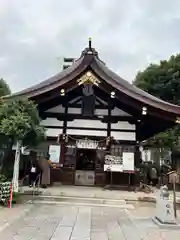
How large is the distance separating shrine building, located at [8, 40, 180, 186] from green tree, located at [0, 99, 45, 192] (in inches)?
86.9

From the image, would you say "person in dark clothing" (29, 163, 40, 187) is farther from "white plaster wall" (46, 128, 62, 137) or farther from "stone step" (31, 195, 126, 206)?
"white plaster wall" (46, 128, 62, 137)

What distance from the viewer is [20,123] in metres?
8.91

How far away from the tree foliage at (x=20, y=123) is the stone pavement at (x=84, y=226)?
7.06 feet

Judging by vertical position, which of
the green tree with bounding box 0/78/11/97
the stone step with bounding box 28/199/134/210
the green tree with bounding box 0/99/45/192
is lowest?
the stone step with bounding box 28/199/134/210

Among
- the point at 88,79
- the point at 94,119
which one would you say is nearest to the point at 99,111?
the point at 94,119

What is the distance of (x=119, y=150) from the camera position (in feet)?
42.2

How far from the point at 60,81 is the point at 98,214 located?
5931 millimetres

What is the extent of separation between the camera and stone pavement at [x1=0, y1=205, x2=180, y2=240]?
5.50 m

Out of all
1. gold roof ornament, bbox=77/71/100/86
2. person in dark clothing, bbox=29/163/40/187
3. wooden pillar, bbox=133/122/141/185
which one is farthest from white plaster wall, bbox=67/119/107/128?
person in dark clothing, bbox=29/163/40/187

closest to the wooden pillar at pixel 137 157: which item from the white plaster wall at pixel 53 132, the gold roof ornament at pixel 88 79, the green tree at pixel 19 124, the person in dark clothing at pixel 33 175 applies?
the gold roof ornament at pixel 88 79

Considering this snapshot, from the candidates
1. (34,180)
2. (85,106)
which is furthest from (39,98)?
(34,180)

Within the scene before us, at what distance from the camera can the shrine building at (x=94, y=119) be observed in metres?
12.0

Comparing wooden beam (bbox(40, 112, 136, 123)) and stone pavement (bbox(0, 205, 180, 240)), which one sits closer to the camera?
stone pavement (bbox(0, 205, 180, 240))

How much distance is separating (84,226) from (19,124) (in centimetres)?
388
